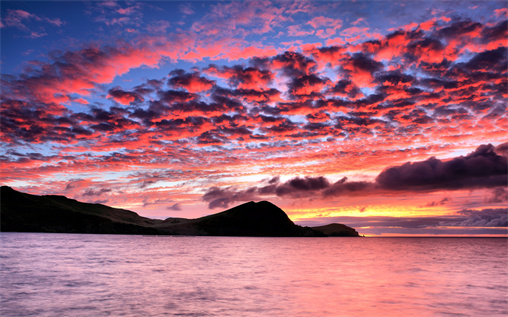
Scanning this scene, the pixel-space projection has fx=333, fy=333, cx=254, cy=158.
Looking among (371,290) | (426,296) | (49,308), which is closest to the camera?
(49,308)

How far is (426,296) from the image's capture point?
28203 millimetres

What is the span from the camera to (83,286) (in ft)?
97.5

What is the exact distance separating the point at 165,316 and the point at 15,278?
2349 centimetres

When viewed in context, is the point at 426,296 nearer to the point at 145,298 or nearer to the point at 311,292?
the point at 311,292

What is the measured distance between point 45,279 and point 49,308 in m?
14.4

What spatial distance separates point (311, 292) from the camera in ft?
94.3

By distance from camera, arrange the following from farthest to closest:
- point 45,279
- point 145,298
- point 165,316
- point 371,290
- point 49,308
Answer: point 45,279
point 371,290
point 145,298
point 49,308
point 165,316

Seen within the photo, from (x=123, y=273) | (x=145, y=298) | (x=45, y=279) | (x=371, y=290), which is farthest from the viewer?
(x=123, y=273)

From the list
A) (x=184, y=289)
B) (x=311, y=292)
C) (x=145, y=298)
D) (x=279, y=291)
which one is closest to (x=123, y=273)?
(x=184, y=289)

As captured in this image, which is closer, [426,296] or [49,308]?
[49,308]

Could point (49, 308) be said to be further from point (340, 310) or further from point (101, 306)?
point (340, 310)

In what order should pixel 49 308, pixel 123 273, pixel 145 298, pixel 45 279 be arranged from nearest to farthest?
pixel 49 308 → pixel 145 298 → pixel 45 279 → pixel 123 273

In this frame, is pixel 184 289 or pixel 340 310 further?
pixel 184 289

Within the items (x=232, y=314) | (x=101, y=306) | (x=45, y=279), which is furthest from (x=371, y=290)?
(x=45, y=279)
